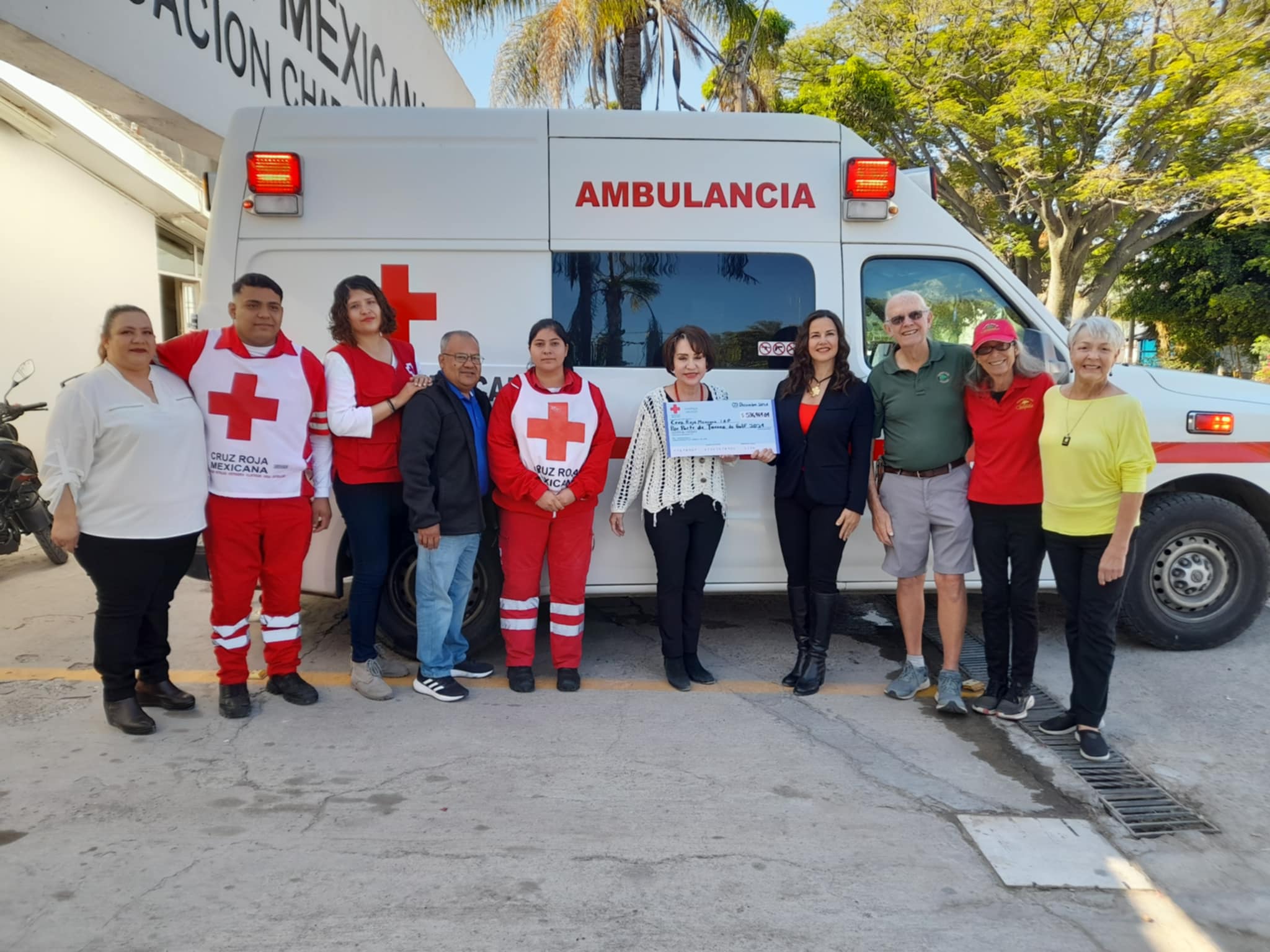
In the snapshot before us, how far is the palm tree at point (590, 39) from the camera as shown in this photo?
15.5m

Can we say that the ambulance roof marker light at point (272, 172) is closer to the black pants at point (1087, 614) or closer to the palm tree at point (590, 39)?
the black pants at point (1087, 614)

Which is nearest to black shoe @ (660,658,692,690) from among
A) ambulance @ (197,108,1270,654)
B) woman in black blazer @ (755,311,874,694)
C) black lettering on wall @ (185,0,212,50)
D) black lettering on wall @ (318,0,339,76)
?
ambulance @ (197,108,1270,654)

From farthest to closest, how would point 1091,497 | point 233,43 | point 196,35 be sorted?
point 233,43 < point 196,35 < point 1091,497

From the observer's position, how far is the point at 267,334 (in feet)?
11.8

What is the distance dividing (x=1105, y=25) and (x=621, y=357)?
14795 mm

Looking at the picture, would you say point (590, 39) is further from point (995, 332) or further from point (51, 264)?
point (995, 332)

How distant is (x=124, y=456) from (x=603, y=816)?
2325 mm

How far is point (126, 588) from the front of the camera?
3.49 meters

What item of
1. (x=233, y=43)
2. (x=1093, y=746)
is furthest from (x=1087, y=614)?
(x=233, y=43)

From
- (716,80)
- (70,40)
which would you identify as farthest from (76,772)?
(716,80)

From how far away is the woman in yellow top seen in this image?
3.24 m

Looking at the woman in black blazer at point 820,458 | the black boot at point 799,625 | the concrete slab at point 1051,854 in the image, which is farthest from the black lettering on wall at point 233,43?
the concrete slab at point 1051,854

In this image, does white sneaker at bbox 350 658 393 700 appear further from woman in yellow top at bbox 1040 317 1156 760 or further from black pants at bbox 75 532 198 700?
woman in yellow top at bbox 1040 317 1156 760

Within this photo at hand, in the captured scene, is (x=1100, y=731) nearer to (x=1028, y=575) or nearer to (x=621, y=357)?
(x=1028, y=575)
